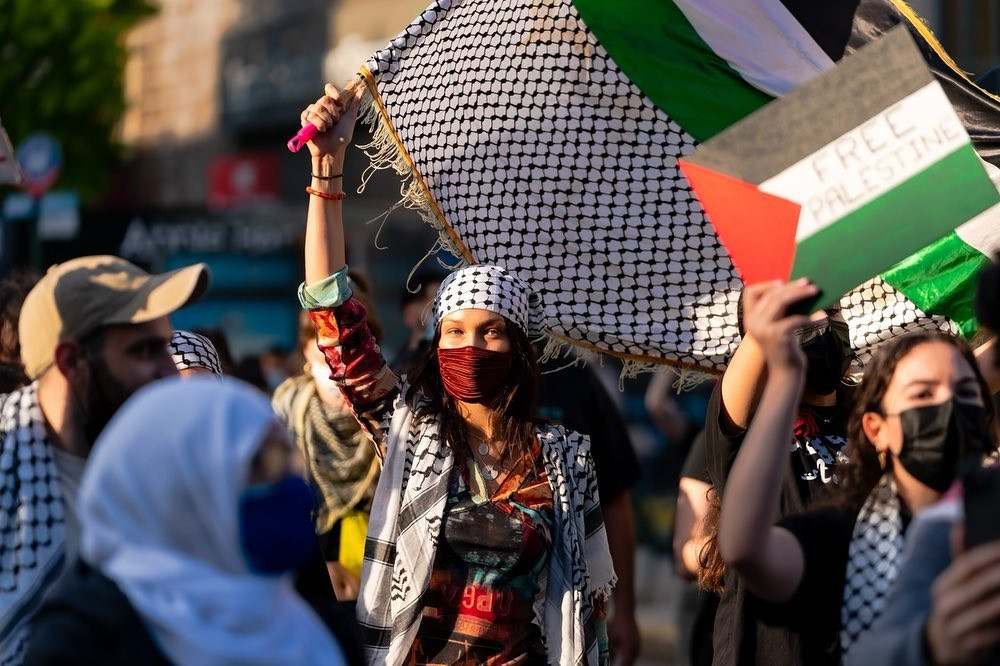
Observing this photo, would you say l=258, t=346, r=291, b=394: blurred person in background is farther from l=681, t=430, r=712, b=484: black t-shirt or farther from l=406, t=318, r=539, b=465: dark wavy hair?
l=406, t=318, r=539, b=465: dark wavy hair

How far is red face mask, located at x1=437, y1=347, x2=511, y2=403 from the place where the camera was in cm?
404

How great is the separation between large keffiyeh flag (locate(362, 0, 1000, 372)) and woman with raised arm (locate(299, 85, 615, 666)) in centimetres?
32

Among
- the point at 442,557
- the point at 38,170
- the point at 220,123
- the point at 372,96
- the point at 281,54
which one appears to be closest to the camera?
the point at 442,557

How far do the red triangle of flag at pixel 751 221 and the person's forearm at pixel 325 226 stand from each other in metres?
1.39

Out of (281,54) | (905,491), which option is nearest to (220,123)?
(281,54)

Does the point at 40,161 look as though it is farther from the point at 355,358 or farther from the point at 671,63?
Answer: the point at 355,358

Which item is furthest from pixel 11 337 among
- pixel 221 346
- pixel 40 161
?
pixel 40 161

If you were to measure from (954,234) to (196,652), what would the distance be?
2.72 meters

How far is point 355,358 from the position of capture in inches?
157

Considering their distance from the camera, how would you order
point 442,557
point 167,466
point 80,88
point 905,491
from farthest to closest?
point 80,88, point 442,557, point 905,491, point 167,466

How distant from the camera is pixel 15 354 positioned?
4906 millimetres

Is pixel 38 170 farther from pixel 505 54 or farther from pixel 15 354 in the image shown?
pixel 505 54

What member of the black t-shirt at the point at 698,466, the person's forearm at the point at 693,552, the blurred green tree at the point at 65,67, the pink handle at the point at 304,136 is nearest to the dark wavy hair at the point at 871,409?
the person's forearm at the point at 693,552

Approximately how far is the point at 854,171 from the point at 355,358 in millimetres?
1613
